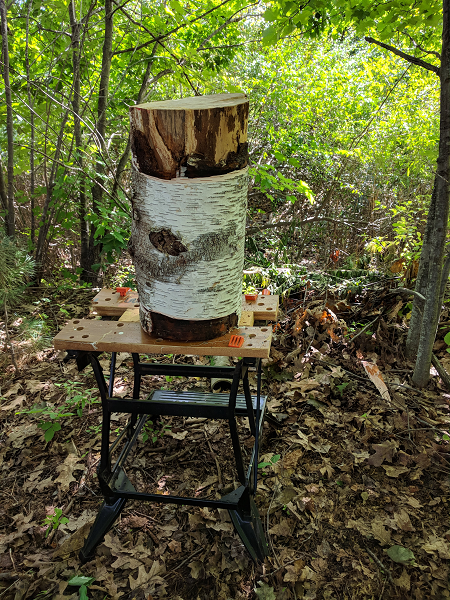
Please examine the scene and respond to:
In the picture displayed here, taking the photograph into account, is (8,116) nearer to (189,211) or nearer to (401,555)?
(189,211)

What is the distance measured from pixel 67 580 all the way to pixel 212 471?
884 mm

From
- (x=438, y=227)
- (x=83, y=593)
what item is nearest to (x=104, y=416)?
(x=83, y=593)

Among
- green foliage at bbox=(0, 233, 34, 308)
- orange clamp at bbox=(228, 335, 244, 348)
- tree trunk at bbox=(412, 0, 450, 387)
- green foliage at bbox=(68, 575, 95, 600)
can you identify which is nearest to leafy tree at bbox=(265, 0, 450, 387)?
tree trunk at bbox=(412, 0, 450, 387)

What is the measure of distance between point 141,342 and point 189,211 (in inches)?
21.7

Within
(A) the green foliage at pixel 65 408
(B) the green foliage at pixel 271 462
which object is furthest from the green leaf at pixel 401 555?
(A) the green foliage at pixel 65 408

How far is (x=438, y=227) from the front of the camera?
7.75 feet

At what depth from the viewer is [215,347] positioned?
4.89ft

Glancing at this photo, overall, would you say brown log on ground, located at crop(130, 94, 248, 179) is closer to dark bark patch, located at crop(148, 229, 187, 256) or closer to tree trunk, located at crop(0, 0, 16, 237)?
dark bark patch, located at crop(148, 229, 187, 256)

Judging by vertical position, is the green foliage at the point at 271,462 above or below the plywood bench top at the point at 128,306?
below

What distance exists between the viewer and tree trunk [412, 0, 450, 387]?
213 cm

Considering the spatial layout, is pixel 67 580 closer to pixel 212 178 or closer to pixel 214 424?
pixel 214 424

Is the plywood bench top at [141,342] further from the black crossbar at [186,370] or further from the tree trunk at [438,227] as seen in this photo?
the tree trunk at [438,227]

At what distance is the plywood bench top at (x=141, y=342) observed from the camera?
1482 mm

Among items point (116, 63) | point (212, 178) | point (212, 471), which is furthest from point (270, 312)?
point (116, 63)
